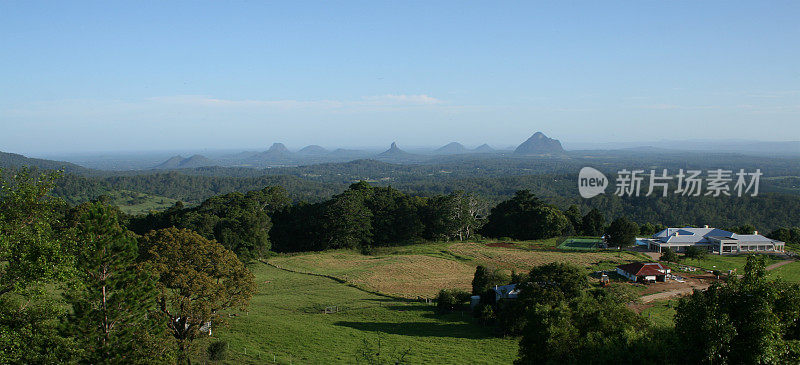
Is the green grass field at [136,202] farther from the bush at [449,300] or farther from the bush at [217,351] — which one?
the bush at [217,351]

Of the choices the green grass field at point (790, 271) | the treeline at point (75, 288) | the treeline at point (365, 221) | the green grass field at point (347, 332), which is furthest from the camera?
the treeline at point (365, 221)

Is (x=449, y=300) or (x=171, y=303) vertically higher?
(x=171, y=303)

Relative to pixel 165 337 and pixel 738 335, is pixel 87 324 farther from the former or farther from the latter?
pixel 738 335

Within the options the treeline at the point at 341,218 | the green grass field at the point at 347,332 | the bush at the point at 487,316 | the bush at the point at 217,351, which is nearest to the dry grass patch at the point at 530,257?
the treeline at the point at 341,218

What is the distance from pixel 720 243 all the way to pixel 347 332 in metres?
41.1

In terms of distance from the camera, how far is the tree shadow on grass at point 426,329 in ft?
66.2

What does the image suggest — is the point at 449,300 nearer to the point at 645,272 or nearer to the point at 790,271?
the point at 645,272

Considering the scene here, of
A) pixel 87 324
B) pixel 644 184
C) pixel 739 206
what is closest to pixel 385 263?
pixel 87 324

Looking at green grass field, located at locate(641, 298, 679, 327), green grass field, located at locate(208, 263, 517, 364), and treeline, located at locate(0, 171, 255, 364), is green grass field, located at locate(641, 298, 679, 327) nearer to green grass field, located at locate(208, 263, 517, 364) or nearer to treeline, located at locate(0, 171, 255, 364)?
green grass field, located at locate(208, 263, 517, 364)

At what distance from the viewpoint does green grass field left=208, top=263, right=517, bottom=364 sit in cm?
1658

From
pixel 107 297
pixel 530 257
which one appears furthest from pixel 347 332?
pixel 530 257

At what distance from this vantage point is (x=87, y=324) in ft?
37.1

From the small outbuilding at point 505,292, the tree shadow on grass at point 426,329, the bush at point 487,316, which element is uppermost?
the small outbuilding at point 505,292

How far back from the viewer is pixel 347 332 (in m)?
19.8
